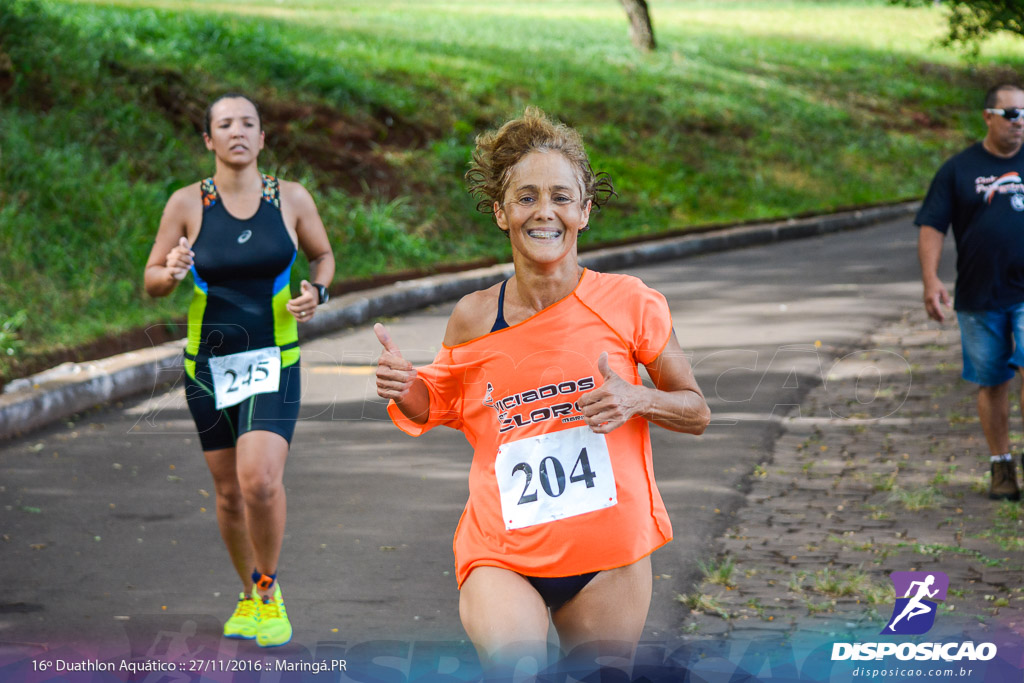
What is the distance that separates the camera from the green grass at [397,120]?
12641mm

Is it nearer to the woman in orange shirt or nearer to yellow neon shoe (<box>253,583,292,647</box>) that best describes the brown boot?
yellow neon shoe (<box>253,583,292,647</box>)

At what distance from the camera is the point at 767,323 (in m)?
11.7

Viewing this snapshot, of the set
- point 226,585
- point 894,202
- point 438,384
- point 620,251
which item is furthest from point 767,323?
point 894,202

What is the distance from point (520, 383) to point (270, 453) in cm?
193

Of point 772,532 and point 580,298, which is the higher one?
point 580,298

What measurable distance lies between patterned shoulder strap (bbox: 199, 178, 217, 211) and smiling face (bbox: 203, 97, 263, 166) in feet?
0.38

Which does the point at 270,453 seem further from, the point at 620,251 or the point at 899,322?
the point at 620,251

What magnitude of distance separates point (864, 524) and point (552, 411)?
352 centimetres

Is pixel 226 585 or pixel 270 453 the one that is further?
pixel 226 585

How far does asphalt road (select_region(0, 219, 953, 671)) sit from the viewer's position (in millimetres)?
5004

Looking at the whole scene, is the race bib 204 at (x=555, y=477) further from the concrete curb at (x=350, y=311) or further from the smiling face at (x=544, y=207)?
the concrete curb at (x=350, y=311)

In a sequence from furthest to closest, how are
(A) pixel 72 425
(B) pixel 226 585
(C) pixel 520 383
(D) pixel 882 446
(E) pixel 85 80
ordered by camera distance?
(E) pixel 85 80
(A) pixel 72 425
(D) pixel 882 446
(B) pixel 226 585
(C) pixel 520 383

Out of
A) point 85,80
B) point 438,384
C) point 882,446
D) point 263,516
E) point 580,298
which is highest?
point 85,80

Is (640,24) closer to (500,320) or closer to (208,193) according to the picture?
Answer: (208,193)
